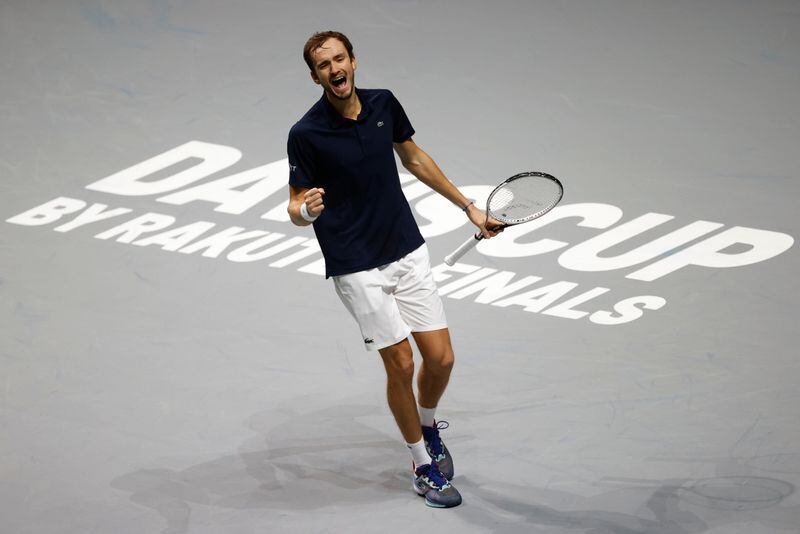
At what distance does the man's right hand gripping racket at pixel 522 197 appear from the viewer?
192 inches

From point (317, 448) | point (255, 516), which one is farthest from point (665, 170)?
point (255, 516)

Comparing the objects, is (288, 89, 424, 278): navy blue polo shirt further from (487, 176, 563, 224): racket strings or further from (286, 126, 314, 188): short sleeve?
(487, 176, 563, 224): racket strings

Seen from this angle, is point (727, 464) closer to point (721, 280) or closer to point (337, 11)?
point (721, 280)

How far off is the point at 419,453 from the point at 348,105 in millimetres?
1492

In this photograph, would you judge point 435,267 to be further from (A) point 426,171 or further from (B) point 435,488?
(B) point 435,488

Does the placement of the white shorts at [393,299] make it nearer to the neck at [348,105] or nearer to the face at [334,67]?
the neck at [348,105]

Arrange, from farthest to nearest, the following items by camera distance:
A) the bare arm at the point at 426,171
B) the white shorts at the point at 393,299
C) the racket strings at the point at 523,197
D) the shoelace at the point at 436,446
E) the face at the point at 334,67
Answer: the shoelace at the point at 436,446, the bare arm at the point at 426,171, the racket strings at the point at 523,197, the white shorts at the point at 393,299, the face at the point at 334,67

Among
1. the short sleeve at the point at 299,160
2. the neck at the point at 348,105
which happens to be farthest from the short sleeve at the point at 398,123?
the short sleeve at the point at 299,160

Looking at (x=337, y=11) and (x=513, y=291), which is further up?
(x=337, y=11)

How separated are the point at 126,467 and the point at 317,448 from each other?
864mm

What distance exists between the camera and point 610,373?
5.68 meters

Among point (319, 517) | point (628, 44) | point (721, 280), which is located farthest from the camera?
point (628, 44)

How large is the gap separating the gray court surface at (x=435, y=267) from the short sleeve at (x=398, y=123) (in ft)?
4.59

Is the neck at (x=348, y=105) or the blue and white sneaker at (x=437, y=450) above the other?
the neck at (x=348, y=105)
